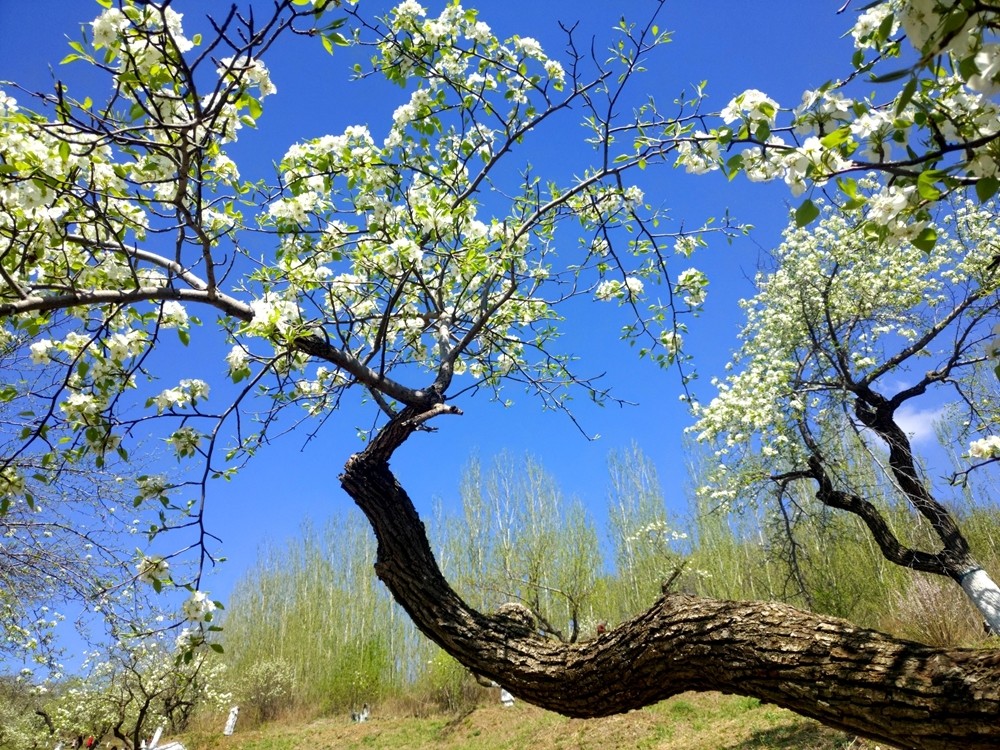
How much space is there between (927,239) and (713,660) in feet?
3.78

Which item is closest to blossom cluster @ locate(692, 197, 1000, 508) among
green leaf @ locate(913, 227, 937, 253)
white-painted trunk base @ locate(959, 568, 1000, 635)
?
white-painted trunk base @ locate(959, 568, 1000, 635)

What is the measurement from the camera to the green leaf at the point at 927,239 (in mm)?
1032

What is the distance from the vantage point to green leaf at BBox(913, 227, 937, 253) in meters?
1.03

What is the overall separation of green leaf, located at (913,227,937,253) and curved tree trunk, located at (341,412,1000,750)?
2.97 feet

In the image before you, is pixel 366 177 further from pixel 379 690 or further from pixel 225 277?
pixel 379 690

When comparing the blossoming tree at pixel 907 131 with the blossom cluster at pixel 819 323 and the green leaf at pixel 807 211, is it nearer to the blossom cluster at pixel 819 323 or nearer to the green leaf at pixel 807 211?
the green leaf at pixel 807 211

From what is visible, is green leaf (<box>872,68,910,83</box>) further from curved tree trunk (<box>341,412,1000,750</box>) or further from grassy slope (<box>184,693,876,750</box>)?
grassy slope (<box>184,693,876,750</box>)

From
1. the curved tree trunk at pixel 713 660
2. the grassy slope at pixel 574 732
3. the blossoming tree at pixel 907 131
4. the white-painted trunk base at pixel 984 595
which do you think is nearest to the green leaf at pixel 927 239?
the blossoming tree at pixel 907 131

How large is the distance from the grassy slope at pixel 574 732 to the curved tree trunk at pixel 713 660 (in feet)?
12.4

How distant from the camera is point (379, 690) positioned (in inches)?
539

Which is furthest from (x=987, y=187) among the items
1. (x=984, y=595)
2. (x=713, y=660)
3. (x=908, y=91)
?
(x=984, y=595)

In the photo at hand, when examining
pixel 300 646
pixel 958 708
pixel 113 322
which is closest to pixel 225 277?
pixel 113 322

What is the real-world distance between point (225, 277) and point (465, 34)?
1536 millimetres

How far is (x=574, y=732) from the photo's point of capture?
25.3 feet
